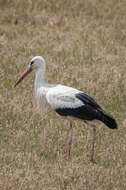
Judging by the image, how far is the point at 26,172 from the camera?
293 inches

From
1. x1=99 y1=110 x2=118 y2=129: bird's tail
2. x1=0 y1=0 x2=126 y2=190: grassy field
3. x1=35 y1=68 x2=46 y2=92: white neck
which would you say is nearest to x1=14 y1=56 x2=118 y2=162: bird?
x1=99 y1=110 x2=118 y2=129: bird's tail

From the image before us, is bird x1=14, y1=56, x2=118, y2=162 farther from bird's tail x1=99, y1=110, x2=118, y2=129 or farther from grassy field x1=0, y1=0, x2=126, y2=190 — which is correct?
grassy field x1=0, y1=0, x2=126, y2=190

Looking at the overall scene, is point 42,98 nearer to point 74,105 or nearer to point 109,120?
point 74,105

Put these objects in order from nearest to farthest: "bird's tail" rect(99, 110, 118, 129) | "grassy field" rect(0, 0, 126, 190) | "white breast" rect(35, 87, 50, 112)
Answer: "grassy field" rect(0, 0, 126, 190)
"bird's tail" rect(99, 110, 118, 129)
"white breast" rect(35, 87, 50, 112)

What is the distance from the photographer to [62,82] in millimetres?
10938

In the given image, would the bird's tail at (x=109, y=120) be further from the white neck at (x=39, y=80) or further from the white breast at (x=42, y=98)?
the white neck at (x=39, y=80)

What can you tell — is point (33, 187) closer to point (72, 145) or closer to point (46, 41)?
point (72, 145)

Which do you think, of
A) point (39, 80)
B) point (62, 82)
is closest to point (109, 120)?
point (39, 80)

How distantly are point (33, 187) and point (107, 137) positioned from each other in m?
2.21

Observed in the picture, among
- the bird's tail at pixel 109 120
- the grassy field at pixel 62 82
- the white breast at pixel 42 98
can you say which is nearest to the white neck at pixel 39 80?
the white breast at pixel 42 98

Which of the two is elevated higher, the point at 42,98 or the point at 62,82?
the point at 42,98

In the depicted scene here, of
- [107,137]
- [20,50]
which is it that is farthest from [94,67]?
[107,137]

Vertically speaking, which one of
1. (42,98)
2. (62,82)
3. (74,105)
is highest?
(74,105)

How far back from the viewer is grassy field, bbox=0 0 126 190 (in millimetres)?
7531
